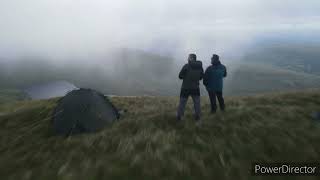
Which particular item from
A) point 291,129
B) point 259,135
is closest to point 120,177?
point 259,135

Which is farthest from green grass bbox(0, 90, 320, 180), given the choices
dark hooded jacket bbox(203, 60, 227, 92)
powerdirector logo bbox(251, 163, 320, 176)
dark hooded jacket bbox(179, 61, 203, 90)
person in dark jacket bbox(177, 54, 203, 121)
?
dark hooded jacket bbox(179, 61, 203, 90)

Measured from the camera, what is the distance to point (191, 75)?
17.9 metres

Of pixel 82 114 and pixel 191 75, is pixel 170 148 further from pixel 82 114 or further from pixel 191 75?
pixel 82 114

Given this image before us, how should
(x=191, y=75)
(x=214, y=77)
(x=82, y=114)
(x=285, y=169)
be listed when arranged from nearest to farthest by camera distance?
(x=285, y=169) < (x=191, y=75) < (x=214, y=77) < (x=82, y=114)

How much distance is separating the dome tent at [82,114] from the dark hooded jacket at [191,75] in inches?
213

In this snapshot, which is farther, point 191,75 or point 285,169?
point 191,75

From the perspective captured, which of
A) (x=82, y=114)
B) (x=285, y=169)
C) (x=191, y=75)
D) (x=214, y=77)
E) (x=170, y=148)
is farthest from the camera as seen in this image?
(x=82, y=114)

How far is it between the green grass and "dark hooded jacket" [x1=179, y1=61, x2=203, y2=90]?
1831mm

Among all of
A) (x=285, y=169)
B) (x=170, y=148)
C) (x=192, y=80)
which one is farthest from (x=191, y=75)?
(x=285, y=169)

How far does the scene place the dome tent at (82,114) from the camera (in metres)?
19.0

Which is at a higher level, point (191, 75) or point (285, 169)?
point (191, 75)

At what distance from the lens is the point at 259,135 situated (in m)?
15.3

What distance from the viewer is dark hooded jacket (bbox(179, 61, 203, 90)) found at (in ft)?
58.7

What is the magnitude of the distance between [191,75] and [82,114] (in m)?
6.53
